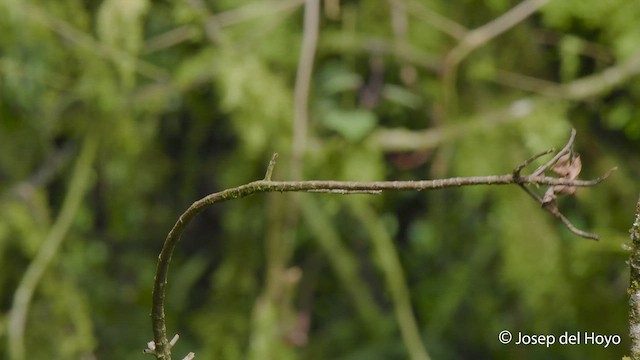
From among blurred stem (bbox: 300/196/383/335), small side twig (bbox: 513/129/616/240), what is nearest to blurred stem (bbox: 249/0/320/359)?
blurred stem (bbox: 300/196/383/335)

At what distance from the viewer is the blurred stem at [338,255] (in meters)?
2.19

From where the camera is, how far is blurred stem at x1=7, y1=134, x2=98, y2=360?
2020mm

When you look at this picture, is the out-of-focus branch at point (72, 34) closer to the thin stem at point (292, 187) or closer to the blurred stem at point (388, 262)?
the blurred stem at point (388, 262)

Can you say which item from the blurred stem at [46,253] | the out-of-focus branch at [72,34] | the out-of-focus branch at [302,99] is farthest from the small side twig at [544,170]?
the blurred stem at [46,253]

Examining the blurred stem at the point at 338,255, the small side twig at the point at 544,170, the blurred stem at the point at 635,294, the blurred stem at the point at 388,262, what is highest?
the blurred stem at the point at 338,255

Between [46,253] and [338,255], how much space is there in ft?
2.49

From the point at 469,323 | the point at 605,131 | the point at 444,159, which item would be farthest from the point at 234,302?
the point at 605,131

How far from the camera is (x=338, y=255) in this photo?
2256 mm

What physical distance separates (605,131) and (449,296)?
2.28 ft

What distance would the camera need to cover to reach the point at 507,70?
212 cm

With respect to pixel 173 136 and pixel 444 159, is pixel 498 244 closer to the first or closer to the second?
pixel 444 159

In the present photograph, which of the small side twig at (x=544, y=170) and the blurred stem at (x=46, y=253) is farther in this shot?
the blurred stem at (x=46, y=253)

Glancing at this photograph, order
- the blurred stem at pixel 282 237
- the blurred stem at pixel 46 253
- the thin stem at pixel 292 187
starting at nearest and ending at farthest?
the thin stem at pixel 292 187, the blurred stem at pixel 282 237, the blurred stem at pixel 46 253

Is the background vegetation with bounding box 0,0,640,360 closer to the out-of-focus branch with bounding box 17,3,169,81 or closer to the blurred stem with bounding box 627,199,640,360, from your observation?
the out-of-focus branch with bounding box 17,3,169,81
